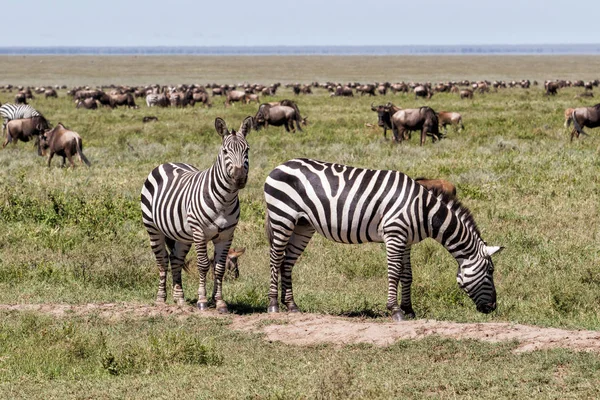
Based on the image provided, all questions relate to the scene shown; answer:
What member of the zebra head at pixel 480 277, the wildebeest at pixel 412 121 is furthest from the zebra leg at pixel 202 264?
the wildebeest at pixel 412 121

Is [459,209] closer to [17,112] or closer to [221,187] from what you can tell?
[221,187]

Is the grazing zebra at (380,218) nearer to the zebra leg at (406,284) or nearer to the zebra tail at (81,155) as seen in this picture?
the zebra leg at (406,284)

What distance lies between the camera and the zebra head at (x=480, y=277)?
9516 mm

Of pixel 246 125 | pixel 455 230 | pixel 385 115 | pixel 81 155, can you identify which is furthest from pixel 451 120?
pixel 455 230

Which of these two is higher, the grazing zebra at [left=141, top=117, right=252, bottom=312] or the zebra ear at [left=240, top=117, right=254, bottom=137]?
the zebra ear at [left=240, top=117, right=254, bottom=137]

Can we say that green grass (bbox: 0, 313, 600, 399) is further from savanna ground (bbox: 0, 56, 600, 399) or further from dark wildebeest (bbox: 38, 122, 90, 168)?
dark wildebeest (bbox: 38, 122, 90, 168)

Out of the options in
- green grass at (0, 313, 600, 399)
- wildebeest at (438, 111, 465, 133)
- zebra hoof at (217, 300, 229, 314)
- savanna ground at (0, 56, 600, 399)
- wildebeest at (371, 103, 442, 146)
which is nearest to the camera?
green grass at (0, 313, 600, 399)

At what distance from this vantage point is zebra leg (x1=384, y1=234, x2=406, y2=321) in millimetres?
9320

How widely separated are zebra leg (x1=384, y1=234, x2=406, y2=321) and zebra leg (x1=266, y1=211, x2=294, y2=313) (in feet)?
3.79

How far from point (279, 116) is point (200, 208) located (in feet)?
79.0

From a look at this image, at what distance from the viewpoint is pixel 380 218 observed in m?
9.49

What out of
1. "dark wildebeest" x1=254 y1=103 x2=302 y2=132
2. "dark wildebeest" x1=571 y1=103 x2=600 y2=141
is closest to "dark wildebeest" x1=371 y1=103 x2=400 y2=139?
"dark wildebeest" x1=254 y1=103 x2=302 y2=132

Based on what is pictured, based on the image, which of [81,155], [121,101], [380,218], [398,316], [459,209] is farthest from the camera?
[121,101]

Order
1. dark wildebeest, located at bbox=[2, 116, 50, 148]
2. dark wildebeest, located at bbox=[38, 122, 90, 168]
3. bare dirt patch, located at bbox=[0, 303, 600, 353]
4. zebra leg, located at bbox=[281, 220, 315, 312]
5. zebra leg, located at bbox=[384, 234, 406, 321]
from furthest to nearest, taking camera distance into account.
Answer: dark wildebeest, located at bbox=[2, 116, 50, 148]
dark wildebeest, located at bbox=[38, 122, 90, 168]
zebra leg, located at bbox=[281, 220, 315, 312]
zebra leg, located at bbox=[384, 234, 406, 321]
bare dirt patch, located at bbox=[0, 303, 600, 353]
